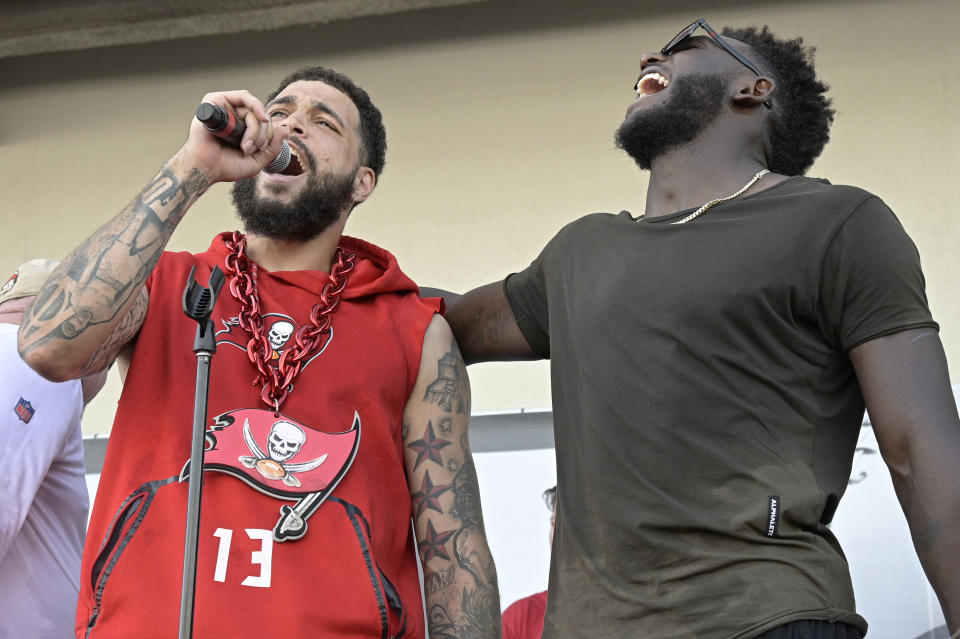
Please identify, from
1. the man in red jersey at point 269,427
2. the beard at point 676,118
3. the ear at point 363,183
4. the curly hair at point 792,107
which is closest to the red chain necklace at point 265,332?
the man in red jersey at point 269,427

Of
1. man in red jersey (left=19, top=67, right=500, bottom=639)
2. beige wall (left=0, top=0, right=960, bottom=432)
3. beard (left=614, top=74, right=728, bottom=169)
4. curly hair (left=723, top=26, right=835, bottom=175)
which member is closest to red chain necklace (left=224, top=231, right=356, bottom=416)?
man in red jersey (left=19, top=67, right=500, bottom=639)

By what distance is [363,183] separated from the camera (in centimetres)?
283

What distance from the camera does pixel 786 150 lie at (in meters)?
2.48

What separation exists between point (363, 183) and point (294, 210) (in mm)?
297

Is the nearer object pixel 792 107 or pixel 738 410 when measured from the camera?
pixel 738 410

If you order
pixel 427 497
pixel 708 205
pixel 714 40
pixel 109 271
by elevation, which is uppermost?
pixel 714 40

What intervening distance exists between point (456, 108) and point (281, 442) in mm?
3029

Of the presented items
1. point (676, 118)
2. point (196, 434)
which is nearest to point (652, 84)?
point (676, 118)

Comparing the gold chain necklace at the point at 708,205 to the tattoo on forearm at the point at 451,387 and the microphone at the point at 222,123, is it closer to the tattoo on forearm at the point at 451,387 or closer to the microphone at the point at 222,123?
the tattoo on forearm at the point at 451,387

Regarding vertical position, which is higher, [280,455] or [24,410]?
[24,410]

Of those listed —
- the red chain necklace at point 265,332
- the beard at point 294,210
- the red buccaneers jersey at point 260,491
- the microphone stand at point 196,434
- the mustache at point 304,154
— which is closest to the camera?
the microphone stand at point 196,434

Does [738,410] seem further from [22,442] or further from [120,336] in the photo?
[22,442]

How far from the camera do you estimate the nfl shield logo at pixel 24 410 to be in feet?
8.02

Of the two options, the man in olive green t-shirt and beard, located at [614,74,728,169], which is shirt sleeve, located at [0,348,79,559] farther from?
beard, located at [614,74,728,169]
